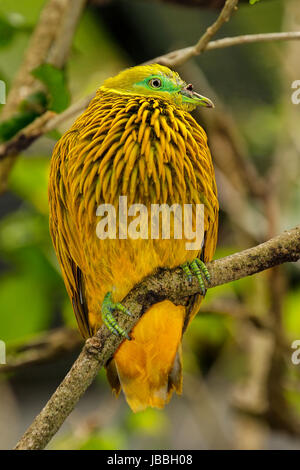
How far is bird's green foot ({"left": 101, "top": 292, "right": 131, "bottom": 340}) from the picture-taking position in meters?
0.72

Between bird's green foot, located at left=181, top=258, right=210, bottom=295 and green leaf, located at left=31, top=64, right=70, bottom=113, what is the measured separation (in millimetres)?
378

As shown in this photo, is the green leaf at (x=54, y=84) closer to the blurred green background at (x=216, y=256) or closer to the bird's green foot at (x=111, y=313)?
the blurred green background at (x=216, y=256)

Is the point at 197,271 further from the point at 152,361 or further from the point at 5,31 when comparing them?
the point at 5,31

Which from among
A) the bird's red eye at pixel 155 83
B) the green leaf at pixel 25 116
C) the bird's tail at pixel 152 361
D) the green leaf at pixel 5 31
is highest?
the green leaf at pixel 5 31

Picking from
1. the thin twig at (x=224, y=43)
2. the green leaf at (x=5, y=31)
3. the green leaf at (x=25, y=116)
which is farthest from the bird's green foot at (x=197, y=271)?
the green leaf at (x=5, y=31)

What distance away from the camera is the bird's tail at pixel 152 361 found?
2.54 ft

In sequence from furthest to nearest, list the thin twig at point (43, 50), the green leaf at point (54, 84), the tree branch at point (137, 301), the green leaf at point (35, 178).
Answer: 1. the green leaf at point (35, 178)
2. the thin twig at point (43, 50)
3. the green leaf at point (54, 84)
4. the tree branch at point (137, 301)

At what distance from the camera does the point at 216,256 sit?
4.03 feet

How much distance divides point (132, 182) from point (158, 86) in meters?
0.11

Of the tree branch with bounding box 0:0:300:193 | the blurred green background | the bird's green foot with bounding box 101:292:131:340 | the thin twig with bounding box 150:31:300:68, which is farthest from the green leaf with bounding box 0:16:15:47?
the bird's green foot with bounding box 101:292:131:340

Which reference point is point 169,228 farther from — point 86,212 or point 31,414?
point 31,414

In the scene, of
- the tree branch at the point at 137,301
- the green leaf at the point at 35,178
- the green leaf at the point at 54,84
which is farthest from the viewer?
the green leaf at the point at 35,178

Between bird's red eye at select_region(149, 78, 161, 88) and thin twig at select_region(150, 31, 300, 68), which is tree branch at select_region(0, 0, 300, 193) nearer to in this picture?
thin twig at select_region(150, 31, 300, 68)

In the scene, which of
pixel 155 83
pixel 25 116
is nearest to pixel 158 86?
pixel 155 83
